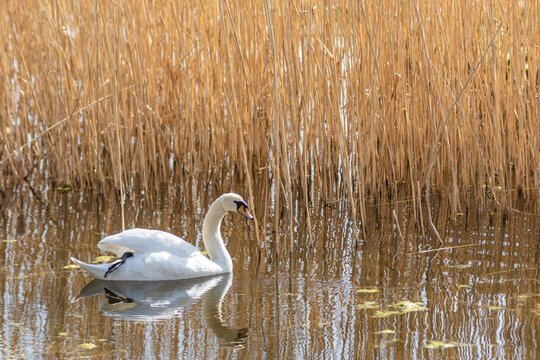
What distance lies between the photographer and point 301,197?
570 centimetres

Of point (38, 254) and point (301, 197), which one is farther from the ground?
point (301, 197)

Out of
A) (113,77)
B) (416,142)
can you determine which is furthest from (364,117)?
(113,77)

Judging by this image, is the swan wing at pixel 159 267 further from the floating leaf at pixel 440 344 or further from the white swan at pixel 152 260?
the floating leaf at pixel 440 344

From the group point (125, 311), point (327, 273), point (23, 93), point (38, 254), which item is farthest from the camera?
point (23, 93)

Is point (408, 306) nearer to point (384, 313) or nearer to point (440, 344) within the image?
point (384, 313)

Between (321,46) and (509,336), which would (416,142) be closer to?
(321,46)

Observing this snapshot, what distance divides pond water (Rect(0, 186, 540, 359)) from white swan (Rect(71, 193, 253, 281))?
6 centimetres

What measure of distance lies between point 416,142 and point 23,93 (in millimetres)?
3198

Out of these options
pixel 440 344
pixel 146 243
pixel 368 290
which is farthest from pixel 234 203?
pixel 440 344

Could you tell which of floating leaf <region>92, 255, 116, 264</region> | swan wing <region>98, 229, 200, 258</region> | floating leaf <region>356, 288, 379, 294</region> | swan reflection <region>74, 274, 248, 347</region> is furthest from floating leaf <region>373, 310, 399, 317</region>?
floating leaf <region>92, 255, 116, 264</region>

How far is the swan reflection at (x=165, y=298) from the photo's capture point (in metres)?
3.38

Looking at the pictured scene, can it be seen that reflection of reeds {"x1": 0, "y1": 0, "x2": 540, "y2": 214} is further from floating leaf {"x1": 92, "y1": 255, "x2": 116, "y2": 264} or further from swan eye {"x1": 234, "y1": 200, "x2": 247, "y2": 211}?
floating leaf {"x1": 92, "y1": 255, "x2": 116, "y2": 264}

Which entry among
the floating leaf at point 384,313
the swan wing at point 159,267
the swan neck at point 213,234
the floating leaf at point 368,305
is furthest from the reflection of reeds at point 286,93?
the floating leaf at point 384,313

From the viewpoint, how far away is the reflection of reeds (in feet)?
15.9
